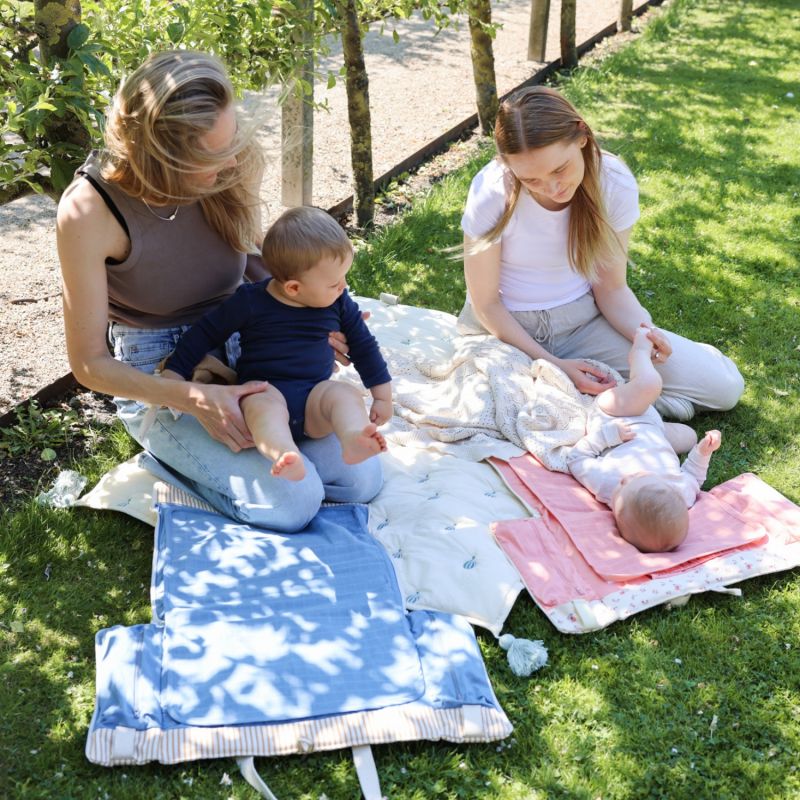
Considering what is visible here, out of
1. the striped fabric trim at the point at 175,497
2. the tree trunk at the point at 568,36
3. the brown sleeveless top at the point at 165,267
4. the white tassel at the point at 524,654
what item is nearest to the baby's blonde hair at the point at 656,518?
the white tassel at the point at 524,654

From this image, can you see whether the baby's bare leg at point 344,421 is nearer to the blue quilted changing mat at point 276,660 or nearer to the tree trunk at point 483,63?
the blue quilted changing mat at point 276,660

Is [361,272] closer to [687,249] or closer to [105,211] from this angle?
[687,249]

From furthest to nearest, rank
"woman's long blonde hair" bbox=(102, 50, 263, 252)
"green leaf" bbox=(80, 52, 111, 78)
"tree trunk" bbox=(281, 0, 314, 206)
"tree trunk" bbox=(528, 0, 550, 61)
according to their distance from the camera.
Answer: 1. "tree trunk" bbox=(528, 0, 550, 61)
2. "tree trunk" bbox=(281, 0, 314, 206)
3. "green leaf" bbox=(80, 52, 111, 78)
4. "woman's long blonde hair" bbox=(102, 50, 263, 252)

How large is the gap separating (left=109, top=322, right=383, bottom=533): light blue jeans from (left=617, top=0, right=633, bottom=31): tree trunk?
8356mm

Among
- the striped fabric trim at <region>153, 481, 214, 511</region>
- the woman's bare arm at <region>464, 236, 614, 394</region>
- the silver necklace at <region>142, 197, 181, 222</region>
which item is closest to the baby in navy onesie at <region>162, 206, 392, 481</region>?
the silver necklace at <region>142, 197, 181, 222</region>

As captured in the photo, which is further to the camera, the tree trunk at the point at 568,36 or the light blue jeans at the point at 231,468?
the tree trunk at the point at 568,36

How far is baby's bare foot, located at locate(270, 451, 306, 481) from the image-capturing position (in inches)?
117

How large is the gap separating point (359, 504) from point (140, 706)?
4.01ft

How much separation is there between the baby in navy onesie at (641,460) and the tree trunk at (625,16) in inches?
298

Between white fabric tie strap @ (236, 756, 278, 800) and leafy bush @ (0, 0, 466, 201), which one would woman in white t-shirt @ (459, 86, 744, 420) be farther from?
white fabric tie strap @ (236, 756, 278, 800)

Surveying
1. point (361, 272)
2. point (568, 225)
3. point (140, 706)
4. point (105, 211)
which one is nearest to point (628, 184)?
point (568, 225)

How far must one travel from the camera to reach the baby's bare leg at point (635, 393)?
12.5ft

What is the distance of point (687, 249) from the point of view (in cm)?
582

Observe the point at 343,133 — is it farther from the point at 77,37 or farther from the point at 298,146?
the point at 77,37
